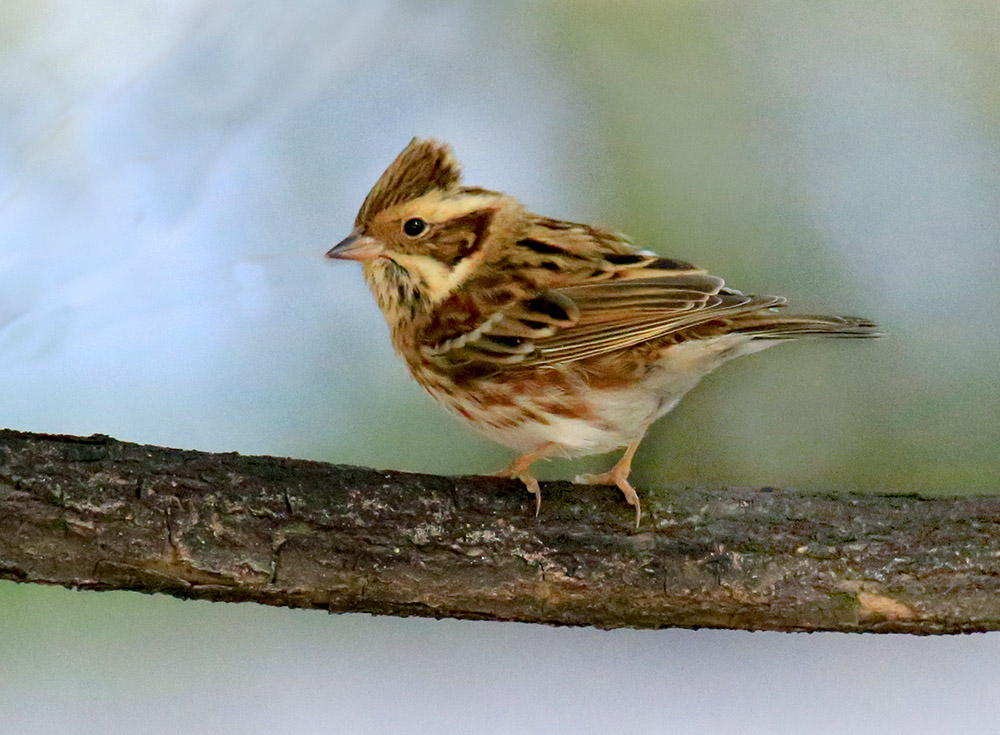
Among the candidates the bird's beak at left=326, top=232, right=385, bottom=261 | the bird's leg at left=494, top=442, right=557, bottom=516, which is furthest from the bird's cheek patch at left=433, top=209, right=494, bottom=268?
the bird's leg at left=494, top=442, right=557, bottom=516

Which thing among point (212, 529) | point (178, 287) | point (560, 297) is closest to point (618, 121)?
point (560, 297)

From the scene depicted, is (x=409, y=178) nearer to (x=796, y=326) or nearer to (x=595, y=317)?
(x=595, y=317)

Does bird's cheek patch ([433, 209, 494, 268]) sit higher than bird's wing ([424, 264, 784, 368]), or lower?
higher

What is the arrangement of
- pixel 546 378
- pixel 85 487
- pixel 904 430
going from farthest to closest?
1. pixel 904 430
2. pixel 546 378
3. pixel 85 487

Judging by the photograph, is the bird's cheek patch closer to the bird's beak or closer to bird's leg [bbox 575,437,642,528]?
the bird's beak

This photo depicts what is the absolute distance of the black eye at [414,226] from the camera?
6.68ft

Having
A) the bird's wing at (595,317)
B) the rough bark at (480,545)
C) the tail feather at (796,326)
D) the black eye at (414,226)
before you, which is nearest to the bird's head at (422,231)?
the black eye at (414,226)

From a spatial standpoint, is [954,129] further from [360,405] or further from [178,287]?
[178,287]

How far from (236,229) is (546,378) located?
40.5 inches

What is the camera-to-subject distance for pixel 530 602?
189 centimetres

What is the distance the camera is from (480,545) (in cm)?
189

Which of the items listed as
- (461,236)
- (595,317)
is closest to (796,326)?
(595,317)

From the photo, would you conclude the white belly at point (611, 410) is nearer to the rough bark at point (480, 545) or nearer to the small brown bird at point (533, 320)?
the small brown bird at point (533, 320)

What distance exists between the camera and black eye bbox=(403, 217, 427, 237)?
2037 millimetres
